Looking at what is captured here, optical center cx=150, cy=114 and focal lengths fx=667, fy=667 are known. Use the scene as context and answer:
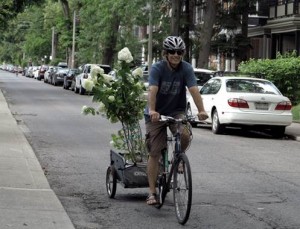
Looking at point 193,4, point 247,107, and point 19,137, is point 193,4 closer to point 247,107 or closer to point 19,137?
point 247,107

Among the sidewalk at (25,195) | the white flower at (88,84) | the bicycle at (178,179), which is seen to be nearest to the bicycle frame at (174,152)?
the bicycle at (178,179)

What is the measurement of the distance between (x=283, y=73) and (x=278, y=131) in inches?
335

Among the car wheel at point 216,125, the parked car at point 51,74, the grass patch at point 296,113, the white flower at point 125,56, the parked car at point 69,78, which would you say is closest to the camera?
the white flower at point 125,56

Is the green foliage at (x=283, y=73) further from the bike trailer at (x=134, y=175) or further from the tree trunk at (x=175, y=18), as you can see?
the bike trailer at (x=134, y=175)

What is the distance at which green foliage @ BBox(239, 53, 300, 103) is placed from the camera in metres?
25.1

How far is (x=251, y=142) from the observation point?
51.5 feet

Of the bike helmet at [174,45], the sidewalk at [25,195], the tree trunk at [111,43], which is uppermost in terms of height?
the tree trunk at [111,43]

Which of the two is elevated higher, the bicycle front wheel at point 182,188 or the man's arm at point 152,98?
the man's arm at point 152,98

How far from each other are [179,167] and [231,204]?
55.8 inches

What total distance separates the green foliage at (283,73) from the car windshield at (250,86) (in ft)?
24.9

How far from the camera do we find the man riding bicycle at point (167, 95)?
721 centimetres

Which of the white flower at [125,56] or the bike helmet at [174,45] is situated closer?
the bike helmet at [174,45]

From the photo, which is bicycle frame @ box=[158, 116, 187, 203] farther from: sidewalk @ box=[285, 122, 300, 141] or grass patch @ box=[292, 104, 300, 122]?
grass patch @ box=[292, 104, 300, 122]

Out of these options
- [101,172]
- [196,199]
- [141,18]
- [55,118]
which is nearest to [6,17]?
[141,18]
